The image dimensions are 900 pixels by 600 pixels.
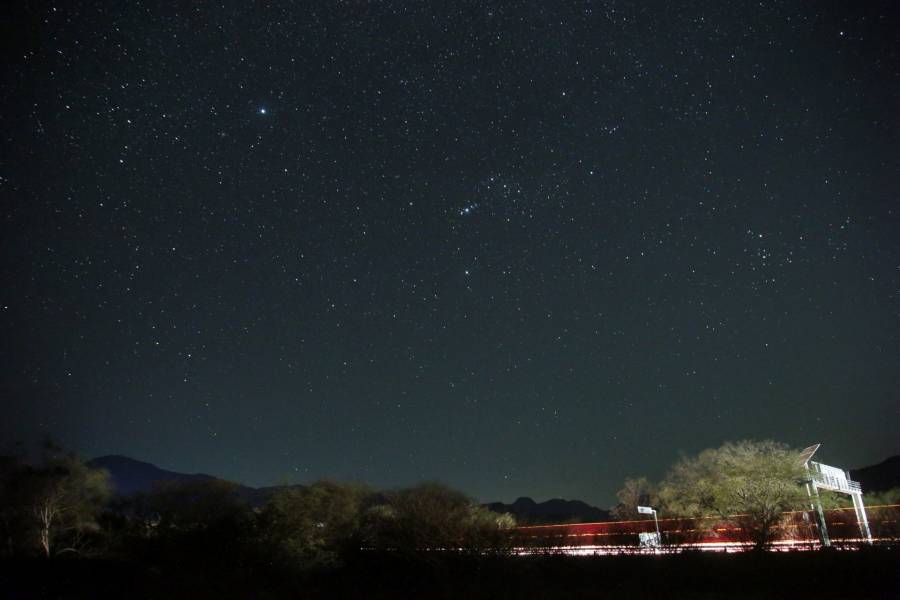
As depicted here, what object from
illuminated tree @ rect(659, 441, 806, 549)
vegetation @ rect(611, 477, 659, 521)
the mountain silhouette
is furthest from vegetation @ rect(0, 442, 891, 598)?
the mountain silhouette

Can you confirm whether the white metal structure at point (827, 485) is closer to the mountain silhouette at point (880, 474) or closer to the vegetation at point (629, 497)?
the vegetation at point (629, 497)

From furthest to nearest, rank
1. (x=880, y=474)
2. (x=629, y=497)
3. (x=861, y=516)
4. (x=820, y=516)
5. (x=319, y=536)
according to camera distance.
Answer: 1. (x=880, y=474)
2. (x=629, y=497)
3. (x=861, y=516)
4. (x=319, y=536)
5. (x=820, y=516)

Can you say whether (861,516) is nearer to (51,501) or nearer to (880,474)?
(51,501)

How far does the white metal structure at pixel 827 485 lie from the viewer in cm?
2433

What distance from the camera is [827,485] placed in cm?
2652

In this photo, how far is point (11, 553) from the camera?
28.6 m

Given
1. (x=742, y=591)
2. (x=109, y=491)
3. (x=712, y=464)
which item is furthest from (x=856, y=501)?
(x=109, y=491)

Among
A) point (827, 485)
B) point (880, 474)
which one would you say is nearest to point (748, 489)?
point (827, 485)

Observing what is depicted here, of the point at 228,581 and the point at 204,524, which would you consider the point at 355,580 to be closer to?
the point at 228,581

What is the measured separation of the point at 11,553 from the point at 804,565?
33.5m

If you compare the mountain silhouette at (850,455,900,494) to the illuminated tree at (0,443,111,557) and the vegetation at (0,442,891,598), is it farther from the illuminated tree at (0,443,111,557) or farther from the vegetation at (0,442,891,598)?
the illuminated tree at (0,443,111,557)

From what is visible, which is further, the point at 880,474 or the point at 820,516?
the point at 880,474

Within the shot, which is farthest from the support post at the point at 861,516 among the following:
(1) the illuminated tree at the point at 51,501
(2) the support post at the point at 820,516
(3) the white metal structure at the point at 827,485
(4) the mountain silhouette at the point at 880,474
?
(4) the mountain silhouette at the point at 880,474

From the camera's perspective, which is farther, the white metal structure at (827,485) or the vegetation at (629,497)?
the vegetation at (629,497)
